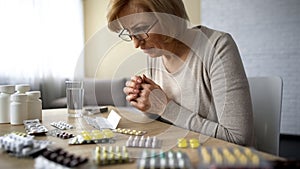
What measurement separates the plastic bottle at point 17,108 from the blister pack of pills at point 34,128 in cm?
3

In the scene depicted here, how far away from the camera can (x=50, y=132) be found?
0.86m

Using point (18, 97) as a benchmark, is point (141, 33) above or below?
above

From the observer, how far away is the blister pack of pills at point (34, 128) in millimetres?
820

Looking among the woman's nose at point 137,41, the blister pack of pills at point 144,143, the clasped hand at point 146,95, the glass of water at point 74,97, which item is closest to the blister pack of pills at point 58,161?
the blister pack of pills at point 144,143

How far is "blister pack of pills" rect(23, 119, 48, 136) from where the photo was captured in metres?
0.82

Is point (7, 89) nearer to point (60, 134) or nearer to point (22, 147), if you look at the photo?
point (60, 134)

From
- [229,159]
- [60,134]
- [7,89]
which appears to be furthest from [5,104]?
[229,159]

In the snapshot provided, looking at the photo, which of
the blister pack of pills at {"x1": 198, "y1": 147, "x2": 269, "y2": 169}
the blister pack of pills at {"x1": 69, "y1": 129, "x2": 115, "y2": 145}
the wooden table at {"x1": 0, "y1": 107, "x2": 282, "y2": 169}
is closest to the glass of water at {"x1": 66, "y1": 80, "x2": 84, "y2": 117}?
the wooden table at {"x1": 0, "y1": 107, "x2": 282, "y2": 169}

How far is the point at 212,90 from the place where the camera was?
936mm

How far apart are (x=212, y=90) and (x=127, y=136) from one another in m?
0.31

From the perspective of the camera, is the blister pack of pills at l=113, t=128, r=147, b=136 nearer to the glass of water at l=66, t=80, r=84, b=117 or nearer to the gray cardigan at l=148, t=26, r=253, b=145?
the gray cardigan at l=148, t=26, r=253, b=145

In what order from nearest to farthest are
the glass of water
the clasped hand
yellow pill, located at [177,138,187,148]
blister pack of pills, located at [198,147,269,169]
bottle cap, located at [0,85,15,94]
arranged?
blister pack of pills, located at [198,147,269,169] → yellow pill, located at [177,138,187,148] → the clasped hand → bottle cap, located at [0,85,15,94] → the glass of water

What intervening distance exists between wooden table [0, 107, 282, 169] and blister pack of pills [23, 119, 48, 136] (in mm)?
20

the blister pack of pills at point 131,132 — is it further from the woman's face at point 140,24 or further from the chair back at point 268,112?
the chair back at point 268,112
